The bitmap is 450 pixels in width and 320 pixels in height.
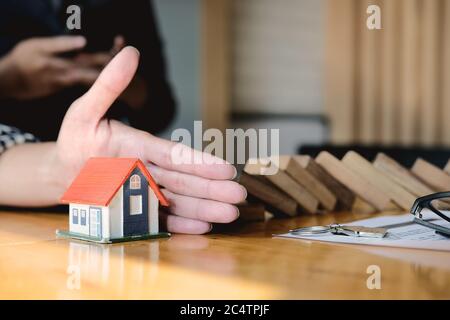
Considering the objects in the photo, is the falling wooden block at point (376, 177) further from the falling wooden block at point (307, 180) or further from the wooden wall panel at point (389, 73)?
the wooden wall panel at point (389, 73)

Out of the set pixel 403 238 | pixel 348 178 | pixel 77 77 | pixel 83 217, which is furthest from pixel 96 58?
pixel 403 238

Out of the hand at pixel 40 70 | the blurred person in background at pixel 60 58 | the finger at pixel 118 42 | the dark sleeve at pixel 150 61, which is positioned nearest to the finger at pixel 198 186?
the blurred person in background at pixel 60 58

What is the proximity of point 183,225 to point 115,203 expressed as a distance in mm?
109

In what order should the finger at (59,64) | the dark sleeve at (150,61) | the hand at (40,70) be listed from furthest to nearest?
the dark sleeve at (150,61) → the finger at (59,64) → the hand at (40,70)

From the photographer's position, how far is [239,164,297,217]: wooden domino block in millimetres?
948

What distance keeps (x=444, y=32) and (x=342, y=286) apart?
10.6ft

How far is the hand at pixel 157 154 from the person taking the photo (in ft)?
2.45

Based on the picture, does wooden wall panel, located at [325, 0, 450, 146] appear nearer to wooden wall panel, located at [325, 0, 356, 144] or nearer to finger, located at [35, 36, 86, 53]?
wooden wall panel, located at [325, 0, 356, 144]

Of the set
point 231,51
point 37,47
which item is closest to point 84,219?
point 37,47

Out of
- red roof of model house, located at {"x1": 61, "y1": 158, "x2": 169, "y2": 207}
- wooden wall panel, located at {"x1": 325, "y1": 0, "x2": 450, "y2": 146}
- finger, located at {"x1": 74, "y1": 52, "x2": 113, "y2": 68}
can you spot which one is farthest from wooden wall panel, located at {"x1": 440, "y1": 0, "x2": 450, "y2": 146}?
red roof of model house, located at {"x1": 61, "y1": 158, "x2": 169, "y2": 207}

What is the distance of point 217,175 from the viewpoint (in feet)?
2.45

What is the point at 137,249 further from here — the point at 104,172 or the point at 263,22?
the point at 263,22

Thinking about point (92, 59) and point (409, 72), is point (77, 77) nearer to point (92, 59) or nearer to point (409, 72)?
point (92, 59)

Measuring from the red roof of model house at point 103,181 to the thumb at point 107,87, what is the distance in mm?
68
